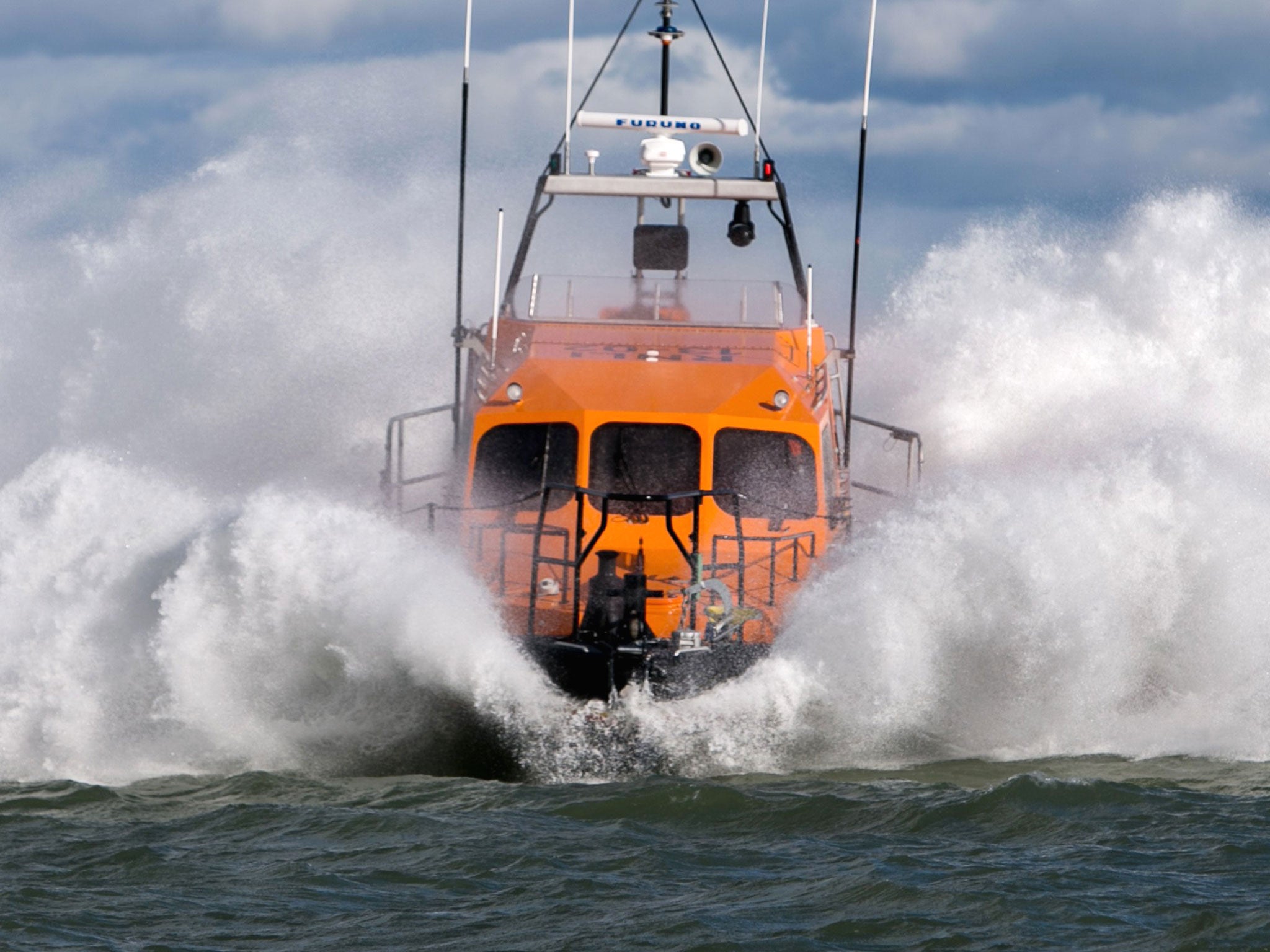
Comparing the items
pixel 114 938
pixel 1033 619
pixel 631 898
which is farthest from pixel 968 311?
pixel 114 938

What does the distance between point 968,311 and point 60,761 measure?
12308mm

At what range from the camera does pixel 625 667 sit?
10453mm

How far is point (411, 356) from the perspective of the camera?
1789cm

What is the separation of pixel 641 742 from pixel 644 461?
2.51 m

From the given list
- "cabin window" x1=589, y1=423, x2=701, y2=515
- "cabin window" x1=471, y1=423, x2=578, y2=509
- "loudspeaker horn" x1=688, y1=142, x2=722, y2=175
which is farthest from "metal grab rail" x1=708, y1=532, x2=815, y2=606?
"loudspeaker horn" x1=688, y1=142, x2=722, y2=175

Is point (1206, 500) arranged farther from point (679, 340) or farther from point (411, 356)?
point (411, 356)

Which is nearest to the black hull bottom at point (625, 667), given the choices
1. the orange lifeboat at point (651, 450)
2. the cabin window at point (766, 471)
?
the orange lifeboat at point (651, 450)

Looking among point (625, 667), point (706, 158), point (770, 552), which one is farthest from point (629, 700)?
point (706, 158)

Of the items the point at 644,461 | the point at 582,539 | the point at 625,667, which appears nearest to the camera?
the point at 625,667

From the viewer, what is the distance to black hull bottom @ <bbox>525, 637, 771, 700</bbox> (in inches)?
411

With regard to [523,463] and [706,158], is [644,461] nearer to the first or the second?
[523,463]

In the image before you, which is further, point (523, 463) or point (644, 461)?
point (523, 463)

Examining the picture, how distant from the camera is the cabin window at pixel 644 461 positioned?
12.4m

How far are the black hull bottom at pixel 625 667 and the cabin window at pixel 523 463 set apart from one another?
1.95m
